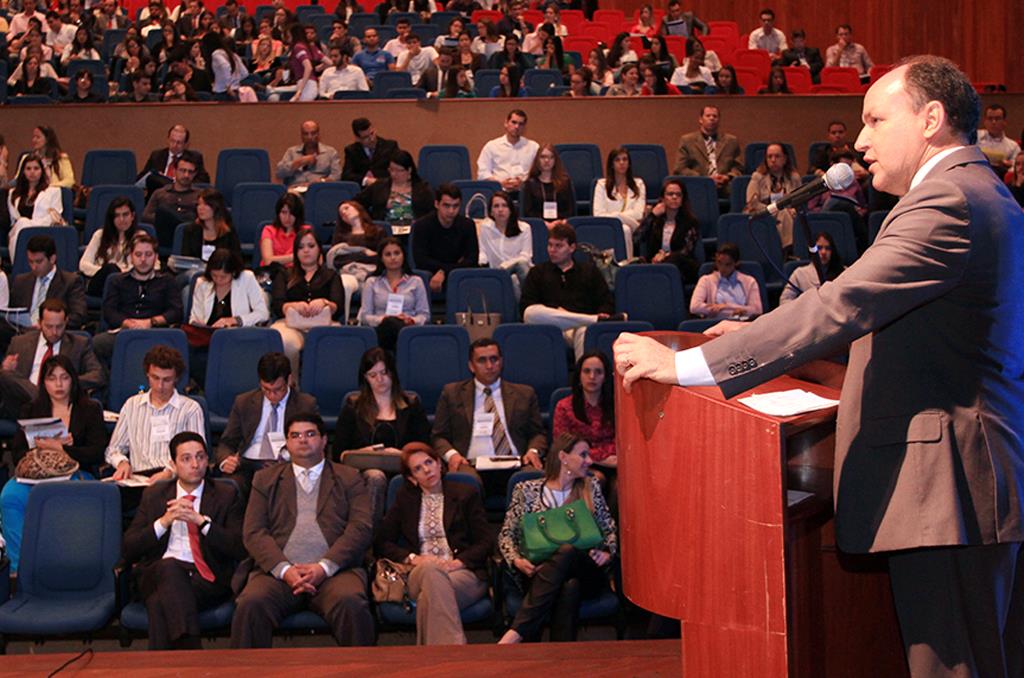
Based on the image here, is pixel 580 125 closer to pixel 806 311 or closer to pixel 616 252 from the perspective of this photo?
pixel 616 252

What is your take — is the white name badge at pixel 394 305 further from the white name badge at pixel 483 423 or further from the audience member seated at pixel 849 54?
the audience member seated at pixel 849 54

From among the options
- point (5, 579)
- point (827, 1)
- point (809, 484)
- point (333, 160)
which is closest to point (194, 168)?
point (333, 160)

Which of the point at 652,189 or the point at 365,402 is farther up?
the point at 652,189

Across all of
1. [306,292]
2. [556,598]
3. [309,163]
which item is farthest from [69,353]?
[309,163]

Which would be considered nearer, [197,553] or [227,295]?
[197,553]

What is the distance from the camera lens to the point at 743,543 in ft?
6.34

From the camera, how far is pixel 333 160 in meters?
9.50

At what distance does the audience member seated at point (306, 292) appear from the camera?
22.9ft

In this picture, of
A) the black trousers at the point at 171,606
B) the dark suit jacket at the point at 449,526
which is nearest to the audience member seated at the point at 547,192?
the dark suit jacket at the point at 449,526

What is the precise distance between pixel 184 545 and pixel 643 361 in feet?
11.7

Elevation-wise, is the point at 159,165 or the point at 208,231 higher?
the point at 159,165

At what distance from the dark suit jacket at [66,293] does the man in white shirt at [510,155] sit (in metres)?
3.28

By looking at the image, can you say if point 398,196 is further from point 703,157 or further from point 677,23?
point 677,23

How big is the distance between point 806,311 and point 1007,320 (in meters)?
0.31
